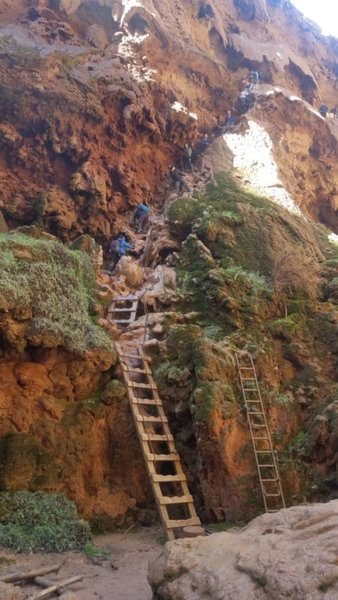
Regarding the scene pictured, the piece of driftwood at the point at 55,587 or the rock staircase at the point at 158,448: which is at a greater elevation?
the piece of driftwood at the point at 55,587

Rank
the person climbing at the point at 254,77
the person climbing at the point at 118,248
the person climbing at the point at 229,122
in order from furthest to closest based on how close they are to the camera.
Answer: the person climbing at the point at 254,77
the person climbing at the point at 229,122
the person climbing at the point at 118,248

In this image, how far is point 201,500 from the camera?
845cm

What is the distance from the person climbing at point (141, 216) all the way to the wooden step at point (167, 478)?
408 inches

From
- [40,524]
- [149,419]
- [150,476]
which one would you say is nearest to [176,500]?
[150,476]

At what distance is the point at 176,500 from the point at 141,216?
1147cm

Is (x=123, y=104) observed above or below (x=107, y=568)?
above

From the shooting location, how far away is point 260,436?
29.6ft

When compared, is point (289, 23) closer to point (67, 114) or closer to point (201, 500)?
point (67, 114)

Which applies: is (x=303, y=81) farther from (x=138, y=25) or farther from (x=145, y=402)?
(x=145, y=402)

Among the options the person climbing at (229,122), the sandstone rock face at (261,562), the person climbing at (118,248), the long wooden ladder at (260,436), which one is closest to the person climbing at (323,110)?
the person climbing at (229,122)

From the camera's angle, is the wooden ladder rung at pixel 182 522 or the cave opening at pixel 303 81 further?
the cave opening at pixel 303 81

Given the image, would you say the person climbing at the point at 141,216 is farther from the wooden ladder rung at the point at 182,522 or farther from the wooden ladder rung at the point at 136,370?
the wooden ladder rung at the point at 182,522

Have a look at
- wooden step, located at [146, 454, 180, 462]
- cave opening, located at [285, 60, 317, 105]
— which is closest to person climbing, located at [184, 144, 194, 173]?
cave opening, located at [285, 60, 317, 105]

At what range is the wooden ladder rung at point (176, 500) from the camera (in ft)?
25.9
